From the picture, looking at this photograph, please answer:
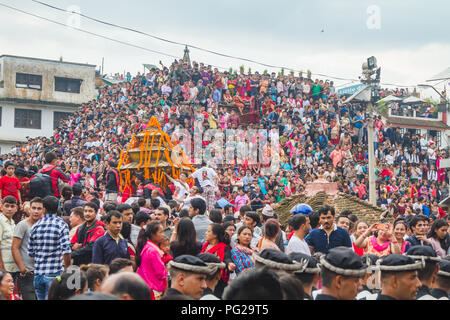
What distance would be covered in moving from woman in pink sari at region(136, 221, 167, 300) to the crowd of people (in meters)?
0.01

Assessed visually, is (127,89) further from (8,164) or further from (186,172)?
(8,164)

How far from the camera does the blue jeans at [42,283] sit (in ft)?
24.4

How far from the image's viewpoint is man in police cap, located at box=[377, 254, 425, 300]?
466cm

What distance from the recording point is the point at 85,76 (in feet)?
135

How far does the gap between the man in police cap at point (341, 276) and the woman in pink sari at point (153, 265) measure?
2684 mm

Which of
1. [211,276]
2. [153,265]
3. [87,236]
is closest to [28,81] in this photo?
[87,236]

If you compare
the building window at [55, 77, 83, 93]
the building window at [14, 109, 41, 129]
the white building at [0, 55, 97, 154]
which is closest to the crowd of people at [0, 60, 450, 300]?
the white building at [0, 55, 97, 154]

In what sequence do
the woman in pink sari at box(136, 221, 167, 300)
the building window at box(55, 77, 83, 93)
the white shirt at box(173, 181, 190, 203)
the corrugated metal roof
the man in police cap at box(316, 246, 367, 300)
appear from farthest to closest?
the building window at box(55, 77, 83, 93) < the corrugated metal roof < the white shirt at box(173, 181, 190, 203) < the woman in pink sari at box(136, 221, 167, 300) < the man in police cap at box(316, 246, 367, 300)

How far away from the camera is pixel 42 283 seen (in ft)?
24.5

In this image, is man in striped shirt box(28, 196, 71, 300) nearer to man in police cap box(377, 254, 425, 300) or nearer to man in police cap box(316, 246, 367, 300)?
man in police cap box(316, 246, 367, 300)

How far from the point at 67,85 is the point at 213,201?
2719cm

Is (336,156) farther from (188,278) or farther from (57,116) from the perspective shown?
(57,116)

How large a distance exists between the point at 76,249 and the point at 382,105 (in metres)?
28.9

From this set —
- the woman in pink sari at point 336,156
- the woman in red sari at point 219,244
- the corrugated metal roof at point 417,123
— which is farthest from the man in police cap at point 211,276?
the corrugated metal roof at point 417,123
